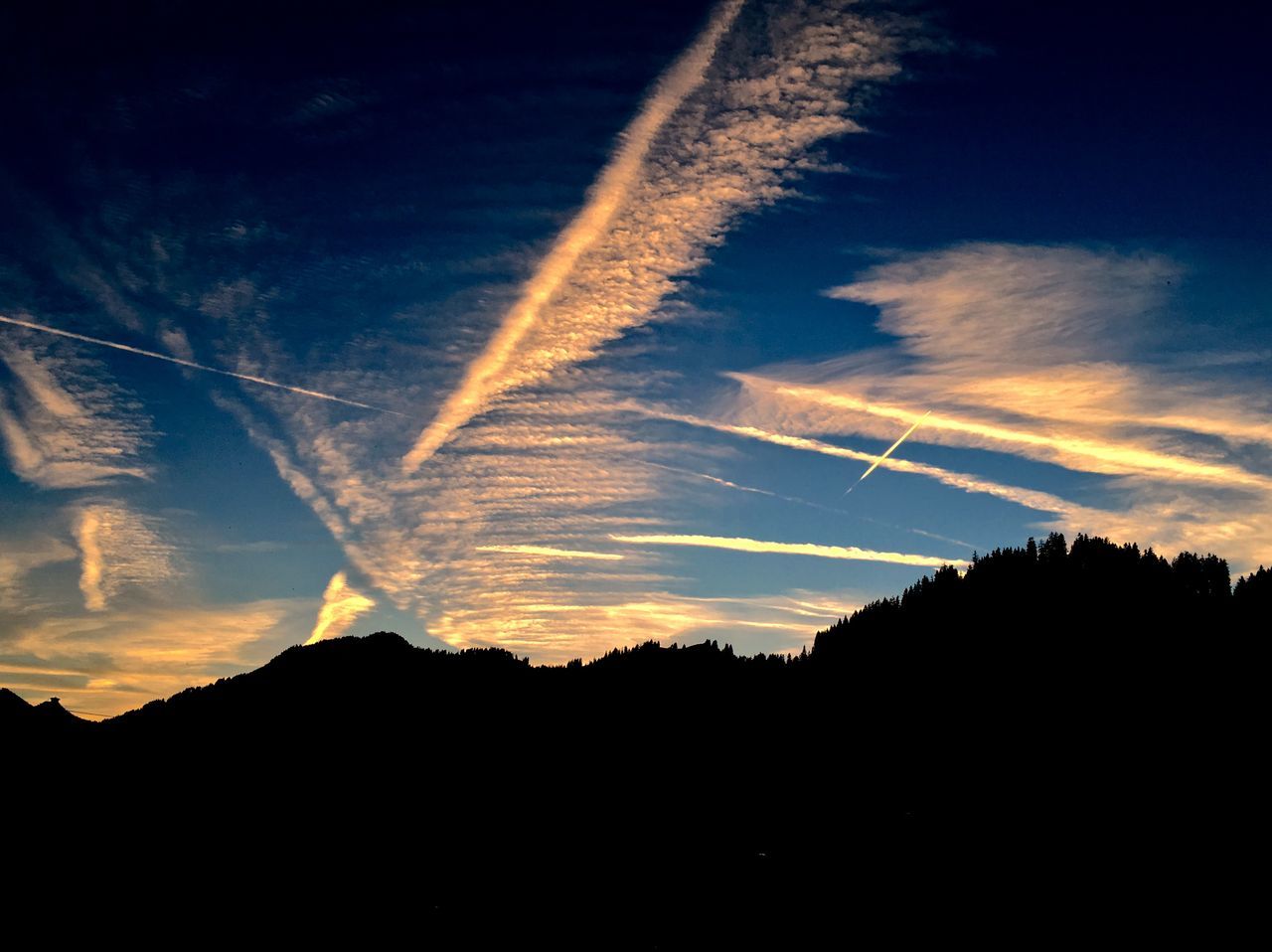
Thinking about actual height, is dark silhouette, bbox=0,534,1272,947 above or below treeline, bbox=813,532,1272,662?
below

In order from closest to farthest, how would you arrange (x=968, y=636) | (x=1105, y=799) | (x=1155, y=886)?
1. (x=1155, y=886)
2. (x=1105, y=799)
3. (x=968, y=636)

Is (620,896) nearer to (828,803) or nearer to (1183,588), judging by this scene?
(828,803)

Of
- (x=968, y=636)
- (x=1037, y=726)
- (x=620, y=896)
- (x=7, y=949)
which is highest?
(x=968, y=636)

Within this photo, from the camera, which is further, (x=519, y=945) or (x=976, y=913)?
(x=519, y=945)

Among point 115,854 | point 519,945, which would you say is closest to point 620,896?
point 519,945

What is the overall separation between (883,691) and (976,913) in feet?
245

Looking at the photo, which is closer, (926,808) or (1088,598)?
(926,808)

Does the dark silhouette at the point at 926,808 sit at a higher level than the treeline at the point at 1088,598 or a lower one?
lower

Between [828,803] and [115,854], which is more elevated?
[828,803]

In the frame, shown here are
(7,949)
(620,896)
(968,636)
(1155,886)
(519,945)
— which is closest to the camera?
(1155,886)

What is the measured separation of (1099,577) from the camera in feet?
540

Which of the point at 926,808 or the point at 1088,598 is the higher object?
the point at 1088,598

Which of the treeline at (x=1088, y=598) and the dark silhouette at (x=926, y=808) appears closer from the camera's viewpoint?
the dark silhouette at (x=926, y=808)

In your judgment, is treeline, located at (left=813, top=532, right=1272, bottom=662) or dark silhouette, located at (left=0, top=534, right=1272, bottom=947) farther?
treeline, located at (left=813, top=532, right=1272, bottom=662)
